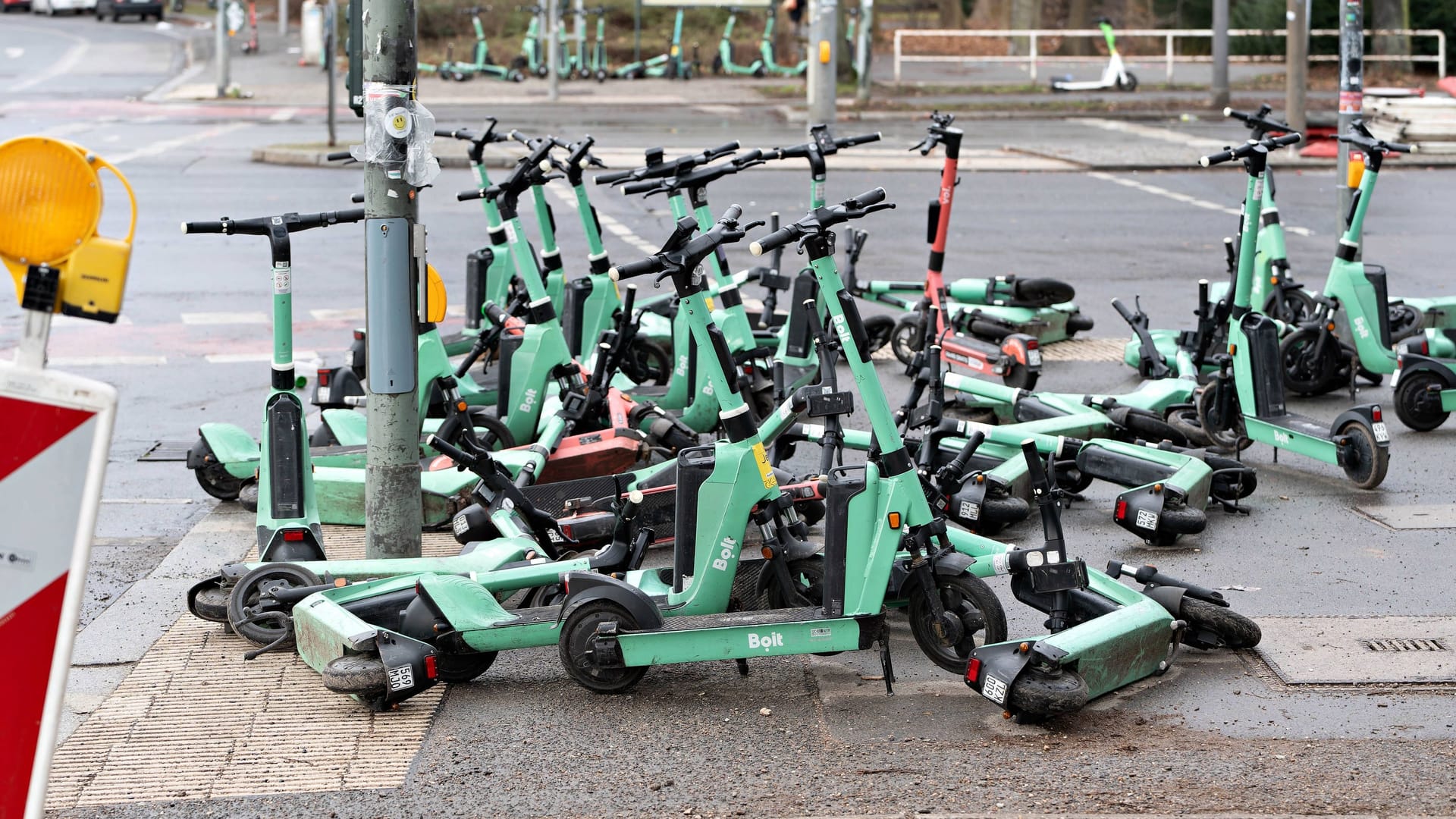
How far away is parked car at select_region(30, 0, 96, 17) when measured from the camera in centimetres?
5197

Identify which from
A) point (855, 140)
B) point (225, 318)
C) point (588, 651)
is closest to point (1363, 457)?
point (855, 140)

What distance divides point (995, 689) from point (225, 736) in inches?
93.0

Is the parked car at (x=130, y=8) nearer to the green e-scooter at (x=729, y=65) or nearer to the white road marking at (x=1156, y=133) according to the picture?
the green e-scooter at (x=729, y=65)

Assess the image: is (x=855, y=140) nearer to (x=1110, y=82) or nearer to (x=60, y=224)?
(x=60, y=224)

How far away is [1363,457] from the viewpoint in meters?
7.54

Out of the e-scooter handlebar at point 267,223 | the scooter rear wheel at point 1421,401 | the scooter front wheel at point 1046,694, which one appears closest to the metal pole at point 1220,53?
the scooter rear wheel at point 1421,401

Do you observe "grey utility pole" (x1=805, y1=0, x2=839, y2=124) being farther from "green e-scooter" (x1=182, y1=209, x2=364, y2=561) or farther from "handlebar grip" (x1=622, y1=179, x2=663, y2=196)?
"green e-scooter" (x1=182, y1=209, x2=364, y2=561)

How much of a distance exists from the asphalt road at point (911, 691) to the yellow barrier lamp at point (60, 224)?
1722 mm

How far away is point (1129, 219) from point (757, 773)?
44.0ft

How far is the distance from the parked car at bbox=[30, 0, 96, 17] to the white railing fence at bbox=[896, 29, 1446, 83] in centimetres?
2829

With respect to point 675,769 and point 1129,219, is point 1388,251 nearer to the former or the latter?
point 1129,219

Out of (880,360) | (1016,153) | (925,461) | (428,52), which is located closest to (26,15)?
(428,52)

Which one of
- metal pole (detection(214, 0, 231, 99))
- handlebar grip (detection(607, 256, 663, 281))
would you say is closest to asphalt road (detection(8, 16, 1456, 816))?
handlebar grip (detection(607, 256, 663, 281))

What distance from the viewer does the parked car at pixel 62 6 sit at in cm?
5197
